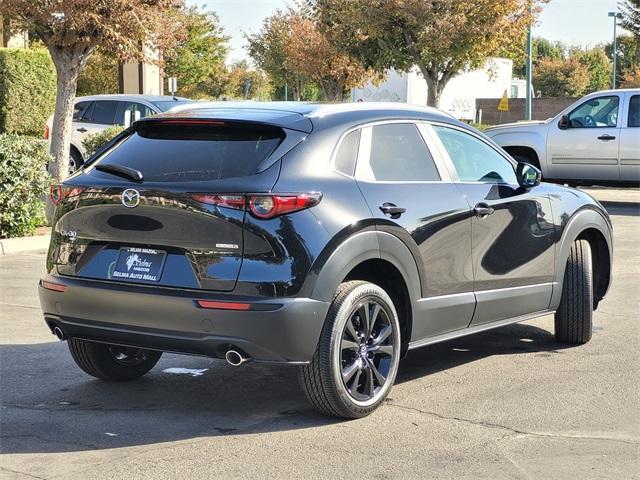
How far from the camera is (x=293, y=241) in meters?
5.17

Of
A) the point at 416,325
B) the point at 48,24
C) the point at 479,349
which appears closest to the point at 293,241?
the point at 416,325

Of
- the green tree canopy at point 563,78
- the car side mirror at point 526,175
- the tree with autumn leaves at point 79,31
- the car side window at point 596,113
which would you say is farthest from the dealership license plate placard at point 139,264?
the green tree canopy at point 563,78

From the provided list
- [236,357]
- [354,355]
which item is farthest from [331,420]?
[236,357]

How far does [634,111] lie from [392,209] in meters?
13.4

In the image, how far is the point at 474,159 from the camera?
6.79 meters

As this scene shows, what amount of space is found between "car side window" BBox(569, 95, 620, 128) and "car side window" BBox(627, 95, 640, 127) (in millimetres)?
237

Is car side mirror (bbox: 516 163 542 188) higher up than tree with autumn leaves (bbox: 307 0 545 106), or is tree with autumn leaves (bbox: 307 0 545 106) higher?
tree with autumn leaves (bbox: 307 0 545 106)

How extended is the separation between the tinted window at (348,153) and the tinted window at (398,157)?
80 millimetres

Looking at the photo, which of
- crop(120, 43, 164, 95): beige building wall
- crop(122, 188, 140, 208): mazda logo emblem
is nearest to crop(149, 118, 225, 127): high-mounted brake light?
crop(122, 188, 140, 208): mazda logo emblem

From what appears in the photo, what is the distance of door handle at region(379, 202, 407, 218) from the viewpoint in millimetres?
5715

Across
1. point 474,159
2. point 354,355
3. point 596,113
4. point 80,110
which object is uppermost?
point 80,110

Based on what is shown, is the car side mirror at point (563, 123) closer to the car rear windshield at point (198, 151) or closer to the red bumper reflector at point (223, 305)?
the car rear windshield at point (198, 151)

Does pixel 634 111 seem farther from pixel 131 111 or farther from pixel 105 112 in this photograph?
pixel 105 112

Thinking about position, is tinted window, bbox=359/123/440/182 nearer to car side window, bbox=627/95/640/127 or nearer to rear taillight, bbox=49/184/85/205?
rear taillight, bbox=49/184/85/205
